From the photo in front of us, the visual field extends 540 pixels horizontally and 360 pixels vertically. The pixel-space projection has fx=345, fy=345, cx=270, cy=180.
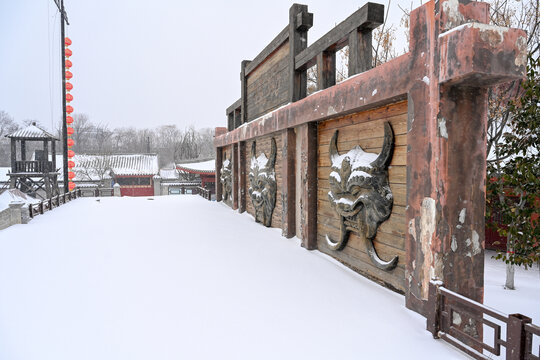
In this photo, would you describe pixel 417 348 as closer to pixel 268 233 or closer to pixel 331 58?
pixel 331 58

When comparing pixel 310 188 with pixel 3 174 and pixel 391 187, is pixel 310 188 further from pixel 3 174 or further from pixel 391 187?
pixel 3 174

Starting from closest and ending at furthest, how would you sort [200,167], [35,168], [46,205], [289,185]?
[289,185] → [46,205] → [35,168] → [200,167]

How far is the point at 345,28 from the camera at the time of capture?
495 cm

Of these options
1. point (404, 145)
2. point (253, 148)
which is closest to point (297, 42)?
point (253, 148)

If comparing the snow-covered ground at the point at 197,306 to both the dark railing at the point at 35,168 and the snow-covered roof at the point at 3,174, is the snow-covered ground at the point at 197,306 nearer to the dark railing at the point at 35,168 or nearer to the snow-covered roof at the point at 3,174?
the dark railing at the point at 35,168

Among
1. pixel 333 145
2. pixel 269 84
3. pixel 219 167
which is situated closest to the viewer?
pixel 333 145

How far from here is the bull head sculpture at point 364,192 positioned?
402 centimetres

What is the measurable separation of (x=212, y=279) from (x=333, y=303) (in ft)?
5.52

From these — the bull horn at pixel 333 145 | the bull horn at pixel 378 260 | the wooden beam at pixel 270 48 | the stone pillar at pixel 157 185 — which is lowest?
the stone pillar at pixel 157 185

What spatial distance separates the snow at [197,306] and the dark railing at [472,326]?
0.39 ft

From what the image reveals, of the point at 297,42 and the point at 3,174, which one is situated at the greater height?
the point at 297,42

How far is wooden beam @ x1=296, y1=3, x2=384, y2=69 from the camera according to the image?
4375mm

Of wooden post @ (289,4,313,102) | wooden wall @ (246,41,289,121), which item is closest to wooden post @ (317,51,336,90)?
wooden post @ (289,4,313,102)

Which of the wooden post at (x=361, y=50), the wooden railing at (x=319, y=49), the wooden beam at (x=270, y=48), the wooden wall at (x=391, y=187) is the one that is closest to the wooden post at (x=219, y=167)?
the wooden beam at (x=270, y=48)
